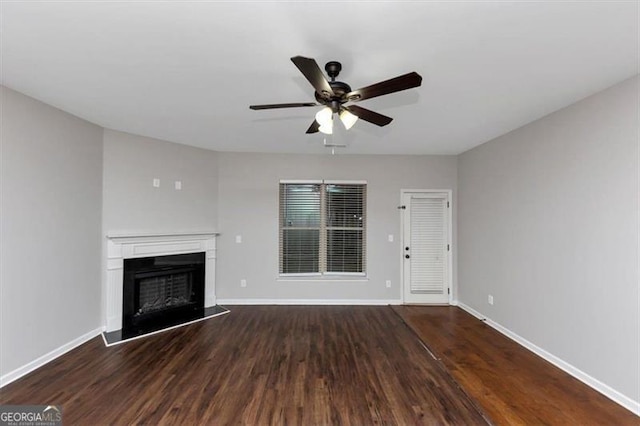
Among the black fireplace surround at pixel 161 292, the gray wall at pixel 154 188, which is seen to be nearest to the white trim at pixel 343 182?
the gray wall at pixel 154 188

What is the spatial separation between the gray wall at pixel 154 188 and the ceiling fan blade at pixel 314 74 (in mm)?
3354

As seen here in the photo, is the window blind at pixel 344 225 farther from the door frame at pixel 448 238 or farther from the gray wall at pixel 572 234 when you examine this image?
the gray wall at pixel 572 234

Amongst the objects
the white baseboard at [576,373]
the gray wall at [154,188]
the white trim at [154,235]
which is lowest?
the white baseboard at [576,373]

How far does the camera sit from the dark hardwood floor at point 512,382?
2248 mm

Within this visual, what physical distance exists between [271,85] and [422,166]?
3.48 meters

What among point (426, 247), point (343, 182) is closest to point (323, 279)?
point (343, 182)

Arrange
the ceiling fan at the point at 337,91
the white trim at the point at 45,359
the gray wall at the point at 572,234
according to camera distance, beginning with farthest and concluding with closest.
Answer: the white trim at the point at 45,359, the gray wall at the point at 572,234, the ceiling fan at the point at 337,91

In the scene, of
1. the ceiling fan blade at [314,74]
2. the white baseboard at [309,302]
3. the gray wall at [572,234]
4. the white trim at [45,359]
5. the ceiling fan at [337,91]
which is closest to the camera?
the ceiling fan blade at [314,74]

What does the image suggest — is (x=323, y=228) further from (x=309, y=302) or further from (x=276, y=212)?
(x=309, y=302)

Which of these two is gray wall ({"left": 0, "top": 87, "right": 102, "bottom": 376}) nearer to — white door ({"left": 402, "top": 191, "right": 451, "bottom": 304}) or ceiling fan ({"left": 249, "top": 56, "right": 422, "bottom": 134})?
ceiling fan ({"left": 249, "top": 56, "right": 422, "bottom": 134})

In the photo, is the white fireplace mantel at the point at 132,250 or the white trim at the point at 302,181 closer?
the white fireplace mantel at the point at 132,250

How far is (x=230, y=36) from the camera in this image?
183 cm

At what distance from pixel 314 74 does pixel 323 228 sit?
366 centimetres

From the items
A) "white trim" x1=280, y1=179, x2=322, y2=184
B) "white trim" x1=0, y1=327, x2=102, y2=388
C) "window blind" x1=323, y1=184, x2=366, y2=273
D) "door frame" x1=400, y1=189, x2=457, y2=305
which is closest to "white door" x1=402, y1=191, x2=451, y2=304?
"door frame" x1=400, y1=189, x2=457, y2=305
